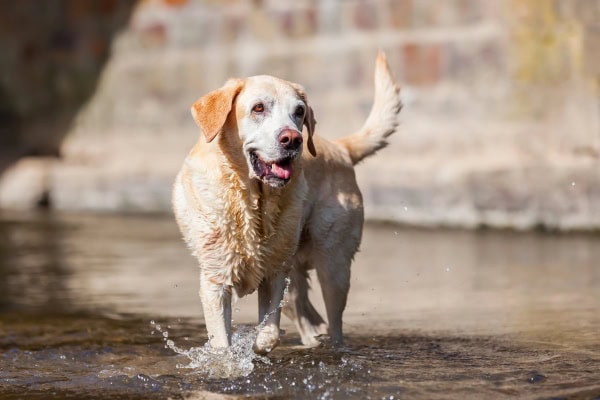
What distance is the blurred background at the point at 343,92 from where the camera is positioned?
9.50 metres

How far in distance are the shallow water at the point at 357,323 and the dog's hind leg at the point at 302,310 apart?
14 centimetres

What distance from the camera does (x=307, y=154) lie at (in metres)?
5.18

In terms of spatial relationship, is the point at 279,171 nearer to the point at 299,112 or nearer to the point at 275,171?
the point at 275,171

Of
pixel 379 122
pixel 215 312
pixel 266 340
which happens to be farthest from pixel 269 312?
pixel 379 122

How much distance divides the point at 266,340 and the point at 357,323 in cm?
137

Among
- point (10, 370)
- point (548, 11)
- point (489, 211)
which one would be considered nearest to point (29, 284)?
point (10, 370)

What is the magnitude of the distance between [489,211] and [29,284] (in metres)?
4.14

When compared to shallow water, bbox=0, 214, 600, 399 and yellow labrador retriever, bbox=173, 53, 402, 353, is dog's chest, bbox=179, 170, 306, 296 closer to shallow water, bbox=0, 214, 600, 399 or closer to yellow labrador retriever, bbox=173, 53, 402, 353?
yellow labrador retriever, bbox=173, 53, 402, 353

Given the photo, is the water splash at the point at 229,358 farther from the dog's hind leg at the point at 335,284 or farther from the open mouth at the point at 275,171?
the open mouth at the point at 275,171

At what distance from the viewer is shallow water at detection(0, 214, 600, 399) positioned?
4348mm

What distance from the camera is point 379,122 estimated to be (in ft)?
19.2

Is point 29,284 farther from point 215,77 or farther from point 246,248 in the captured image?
point 215,77

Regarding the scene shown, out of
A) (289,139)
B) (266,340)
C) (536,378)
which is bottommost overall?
(536,378)

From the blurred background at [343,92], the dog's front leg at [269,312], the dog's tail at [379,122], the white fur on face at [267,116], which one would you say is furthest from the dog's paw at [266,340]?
the blurred background at [343,92]
